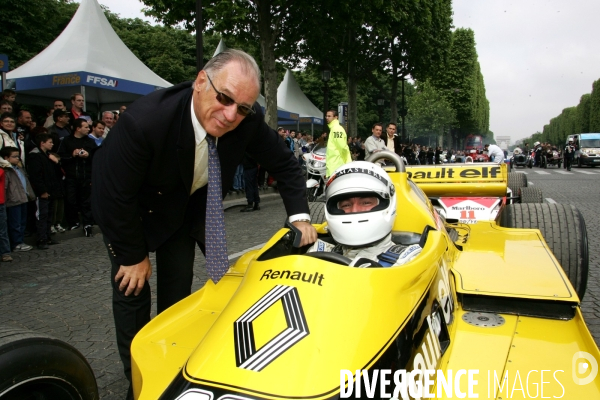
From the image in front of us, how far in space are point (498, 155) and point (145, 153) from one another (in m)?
9.95

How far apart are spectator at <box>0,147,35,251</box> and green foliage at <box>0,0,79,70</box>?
21688 millimetres

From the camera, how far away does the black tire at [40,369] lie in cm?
164

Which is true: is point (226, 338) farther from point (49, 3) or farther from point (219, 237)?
point (49, 3)

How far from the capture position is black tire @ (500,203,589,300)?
11.9 feet

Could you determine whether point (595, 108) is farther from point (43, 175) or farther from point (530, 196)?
point (43, 175)

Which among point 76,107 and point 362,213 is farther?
point 76,107

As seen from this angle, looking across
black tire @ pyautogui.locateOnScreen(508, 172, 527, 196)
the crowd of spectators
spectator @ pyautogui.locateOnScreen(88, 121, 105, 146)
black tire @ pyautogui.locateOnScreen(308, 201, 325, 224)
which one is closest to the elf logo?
the crowd of spectators

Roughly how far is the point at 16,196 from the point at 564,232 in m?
5.86

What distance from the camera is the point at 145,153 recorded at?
6.86 ft

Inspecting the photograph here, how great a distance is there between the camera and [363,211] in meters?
2.56

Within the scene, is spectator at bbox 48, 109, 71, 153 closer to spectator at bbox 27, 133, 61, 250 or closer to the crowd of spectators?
the crowd of spectators

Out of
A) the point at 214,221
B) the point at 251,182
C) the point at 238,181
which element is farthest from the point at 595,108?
the point at 214,221

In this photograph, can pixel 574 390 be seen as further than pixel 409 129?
No

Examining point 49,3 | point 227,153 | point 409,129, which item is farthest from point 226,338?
point 409,129
